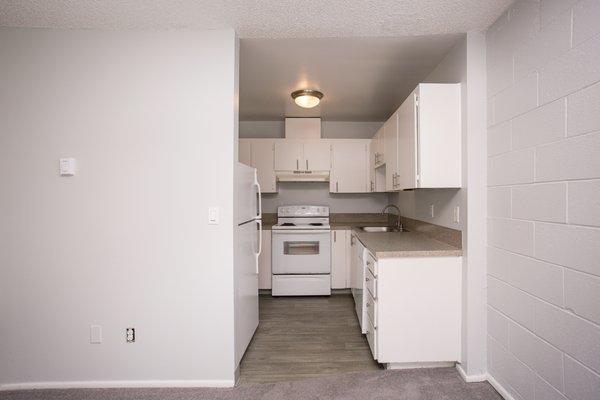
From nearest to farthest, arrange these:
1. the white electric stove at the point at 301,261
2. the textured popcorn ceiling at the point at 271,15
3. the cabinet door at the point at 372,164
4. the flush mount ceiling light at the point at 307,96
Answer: the textured popcorn ceiling at the point at 271,15 < the flush mount ceiling light at the point at 307,96 < the white electric stove at the point at 301,261 < the cabinet door at the point at 372,164

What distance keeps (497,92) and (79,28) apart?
9.14ft

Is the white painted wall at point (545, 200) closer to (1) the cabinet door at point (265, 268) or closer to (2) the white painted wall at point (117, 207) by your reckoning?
(2) the white painted wall at point (117, 207)

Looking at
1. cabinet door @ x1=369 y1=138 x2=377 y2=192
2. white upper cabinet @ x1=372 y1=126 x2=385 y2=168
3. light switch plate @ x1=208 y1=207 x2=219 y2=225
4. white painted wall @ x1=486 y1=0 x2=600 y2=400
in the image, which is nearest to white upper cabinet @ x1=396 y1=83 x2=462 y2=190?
white painted wall @ x1=486 y1=0 x2=600 y2=400

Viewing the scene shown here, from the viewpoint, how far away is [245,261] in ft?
7.66

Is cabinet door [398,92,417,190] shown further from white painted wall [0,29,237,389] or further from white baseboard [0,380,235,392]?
white baseboard [0,380,235,392]

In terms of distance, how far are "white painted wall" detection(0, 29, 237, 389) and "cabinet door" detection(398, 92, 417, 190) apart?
4.34 feet

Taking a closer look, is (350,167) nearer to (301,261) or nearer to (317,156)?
(317,156)

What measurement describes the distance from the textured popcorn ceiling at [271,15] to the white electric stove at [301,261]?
239cm

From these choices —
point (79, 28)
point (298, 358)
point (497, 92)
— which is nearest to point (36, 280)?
point (79, 28)

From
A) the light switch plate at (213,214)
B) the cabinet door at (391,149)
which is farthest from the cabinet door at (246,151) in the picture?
the light switch plate at (213,214)

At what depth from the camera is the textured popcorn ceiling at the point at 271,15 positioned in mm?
1739

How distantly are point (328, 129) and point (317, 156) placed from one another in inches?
24.8

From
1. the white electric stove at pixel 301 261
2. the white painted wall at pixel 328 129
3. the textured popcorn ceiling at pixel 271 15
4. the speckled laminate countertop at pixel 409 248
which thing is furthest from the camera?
the white painted wall at pixel 328 129

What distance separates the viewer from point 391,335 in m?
2.10
